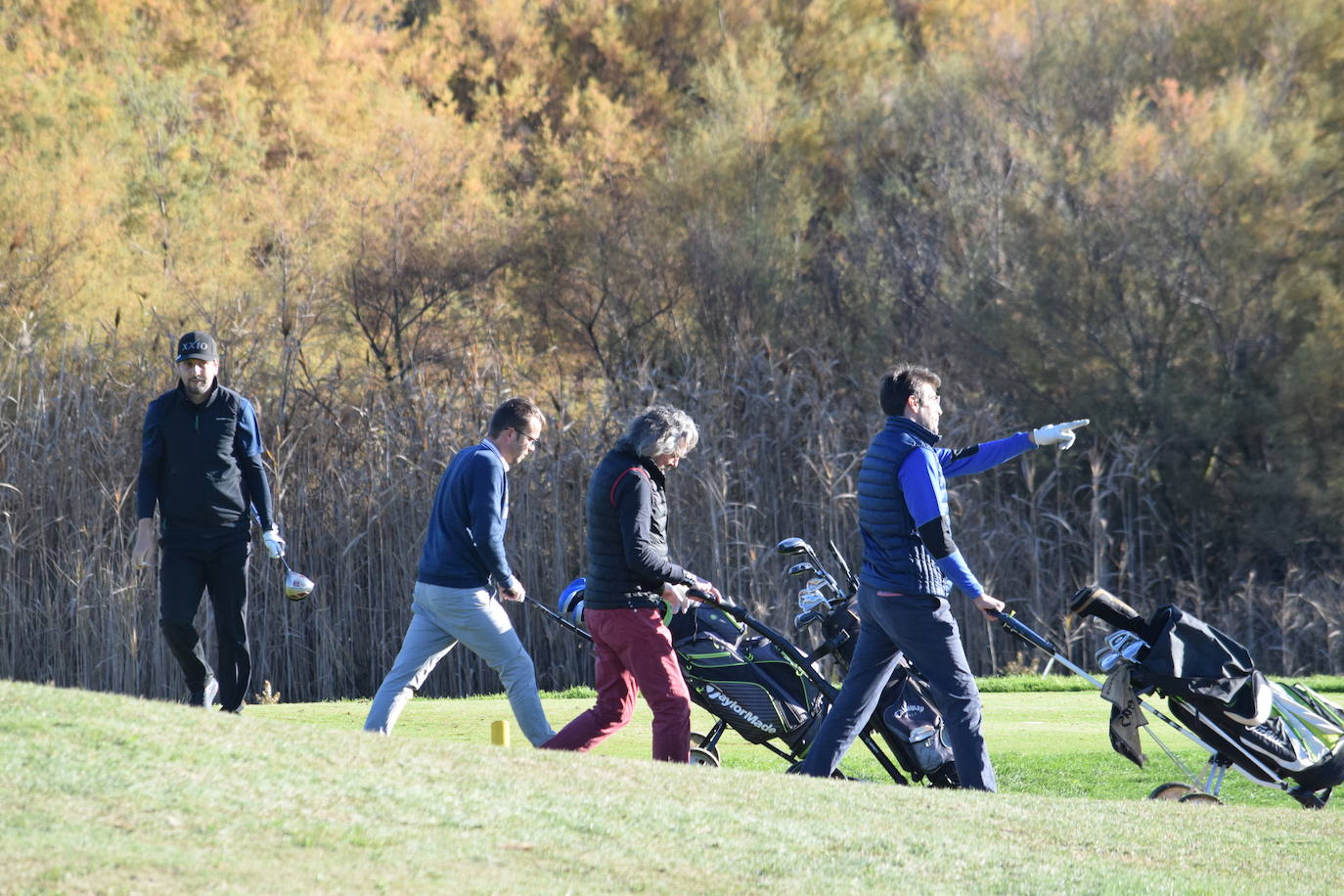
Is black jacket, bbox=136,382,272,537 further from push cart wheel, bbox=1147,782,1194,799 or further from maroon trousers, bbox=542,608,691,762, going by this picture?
push cart wheel, bbox=1147,782,1194,799

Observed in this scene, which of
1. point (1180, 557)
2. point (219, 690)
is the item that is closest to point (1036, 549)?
point (1180, 557)

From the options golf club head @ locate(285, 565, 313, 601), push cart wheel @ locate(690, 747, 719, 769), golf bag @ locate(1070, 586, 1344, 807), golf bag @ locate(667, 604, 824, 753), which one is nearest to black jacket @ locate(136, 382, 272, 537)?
golf club head @ locate(285, 565, 313, 601)

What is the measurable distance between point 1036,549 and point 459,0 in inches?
851

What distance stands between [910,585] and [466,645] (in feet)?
6.63

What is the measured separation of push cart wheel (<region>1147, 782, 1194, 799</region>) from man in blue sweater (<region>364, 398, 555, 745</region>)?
Answer: 265 cm

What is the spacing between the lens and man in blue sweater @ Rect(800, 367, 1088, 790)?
624 cm

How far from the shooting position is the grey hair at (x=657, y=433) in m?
6.54

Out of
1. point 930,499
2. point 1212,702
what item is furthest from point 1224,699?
point 930,499

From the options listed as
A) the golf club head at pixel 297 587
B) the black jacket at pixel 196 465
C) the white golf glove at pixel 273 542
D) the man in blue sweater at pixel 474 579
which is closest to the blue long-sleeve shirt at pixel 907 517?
the man in blue sweater at pixel 474 579

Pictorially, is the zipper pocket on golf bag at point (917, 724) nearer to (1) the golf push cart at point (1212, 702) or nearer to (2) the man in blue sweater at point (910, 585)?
(2) the man in blue sweater at point (910, 585)

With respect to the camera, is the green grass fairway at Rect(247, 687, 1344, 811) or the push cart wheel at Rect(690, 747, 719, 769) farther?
the green grass fairway at Rect(247, 687, 1344, 811)

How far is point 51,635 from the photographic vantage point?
12.3 meters

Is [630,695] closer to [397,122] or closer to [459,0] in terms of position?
[397,122]

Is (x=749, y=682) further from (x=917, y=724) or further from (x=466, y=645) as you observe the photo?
(x=466, y=645)
